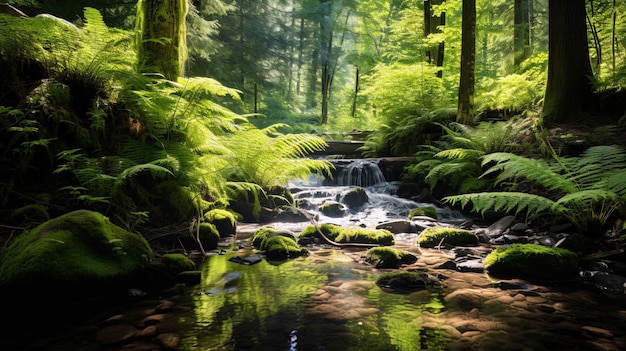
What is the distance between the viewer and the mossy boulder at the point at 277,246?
4410mm

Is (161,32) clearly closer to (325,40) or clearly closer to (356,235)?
(356,235)

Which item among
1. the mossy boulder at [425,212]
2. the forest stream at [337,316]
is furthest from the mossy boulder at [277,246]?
the mossy boulder at [425,212]

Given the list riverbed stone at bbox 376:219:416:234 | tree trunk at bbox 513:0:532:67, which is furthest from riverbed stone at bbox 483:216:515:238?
tree trunk at bbox 513:0:532:67

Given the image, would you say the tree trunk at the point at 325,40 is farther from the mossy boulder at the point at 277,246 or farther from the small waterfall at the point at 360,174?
the mossy boulder at the point at 277,246

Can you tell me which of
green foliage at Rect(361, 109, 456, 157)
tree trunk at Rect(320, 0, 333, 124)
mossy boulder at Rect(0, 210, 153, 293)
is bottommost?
mossy boulder at Rect(0, 210, 153, 293)

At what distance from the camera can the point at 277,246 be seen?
4.46m

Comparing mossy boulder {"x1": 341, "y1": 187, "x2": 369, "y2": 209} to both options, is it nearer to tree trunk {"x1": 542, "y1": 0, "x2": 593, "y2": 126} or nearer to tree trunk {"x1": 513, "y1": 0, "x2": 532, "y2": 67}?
tree trunk {"x1": 542, "y1": 0, "x2": 593, "y2": 126}

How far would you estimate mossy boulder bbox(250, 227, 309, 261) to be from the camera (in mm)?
4410

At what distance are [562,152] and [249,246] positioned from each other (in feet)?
16.8

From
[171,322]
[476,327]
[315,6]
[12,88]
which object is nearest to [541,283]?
[476,327]

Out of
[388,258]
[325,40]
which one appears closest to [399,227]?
[388,258]

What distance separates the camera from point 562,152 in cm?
579

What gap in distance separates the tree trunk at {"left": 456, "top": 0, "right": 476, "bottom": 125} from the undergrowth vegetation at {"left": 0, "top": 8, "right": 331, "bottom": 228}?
5.98 m

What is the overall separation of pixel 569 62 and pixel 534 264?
16.4 ft
